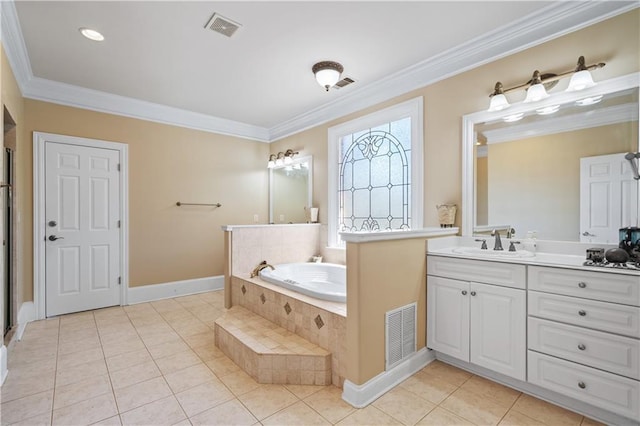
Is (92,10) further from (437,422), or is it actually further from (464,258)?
(437,422)

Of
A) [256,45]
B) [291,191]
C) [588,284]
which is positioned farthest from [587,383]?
[291,191]

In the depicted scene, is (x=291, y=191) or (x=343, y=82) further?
(x=291, y=191)

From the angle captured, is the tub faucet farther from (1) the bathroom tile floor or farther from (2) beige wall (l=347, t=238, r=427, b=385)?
(2) beige wall (l=347, t=238, r=427, b=385)

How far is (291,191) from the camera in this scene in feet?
16.1

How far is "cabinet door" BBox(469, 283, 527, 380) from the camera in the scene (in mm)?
1944

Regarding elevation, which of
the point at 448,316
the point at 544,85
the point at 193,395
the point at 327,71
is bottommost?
the point at 193,395

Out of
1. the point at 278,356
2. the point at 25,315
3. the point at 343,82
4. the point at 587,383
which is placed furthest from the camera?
the point at 343,82

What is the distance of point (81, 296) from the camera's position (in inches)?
142

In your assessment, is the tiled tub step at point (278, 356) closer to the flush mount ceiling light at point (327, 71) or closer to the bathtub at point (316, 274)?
the bathtub at point (316, 274)

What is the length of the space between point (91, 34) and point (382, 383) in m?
3.51

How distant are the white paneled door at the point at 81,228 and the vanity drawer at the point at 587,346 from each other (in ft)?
14.5

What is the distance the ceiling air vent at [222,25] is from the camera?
2311mm

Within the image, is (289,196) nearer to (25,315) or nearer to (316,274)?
(316,274)

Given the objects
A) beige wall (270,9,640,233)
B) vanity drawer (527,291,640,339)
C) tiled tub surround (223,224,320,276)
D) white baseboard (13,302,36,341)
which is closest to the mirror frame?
beige wall (270,9,640,233)
